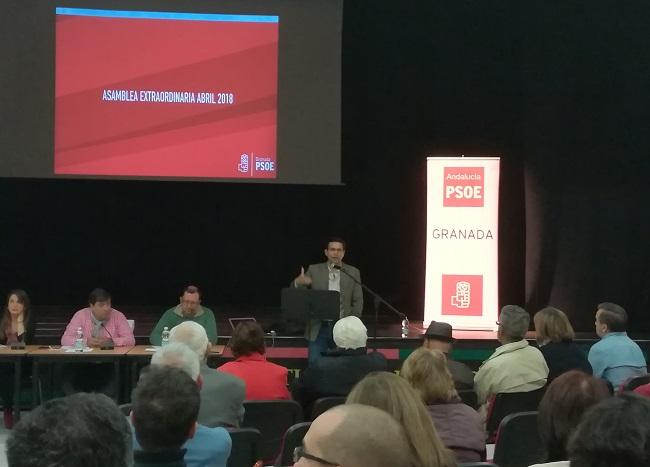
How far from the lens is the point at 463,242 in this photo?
719 cm

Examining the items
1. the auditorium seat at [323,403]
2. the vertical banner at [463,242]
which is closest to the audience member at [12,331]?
the auditorium seat at [323,403]

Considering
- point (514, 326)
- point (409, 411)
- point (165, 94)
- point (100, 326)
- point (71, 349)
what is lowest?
point (71, 349)

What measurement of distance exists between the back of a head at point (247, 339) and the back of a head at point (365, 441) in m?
2.88

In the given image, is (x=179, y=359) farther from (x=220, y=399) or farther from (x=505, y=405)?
(x=505, y=405)

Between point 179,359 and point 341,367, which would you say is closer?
point 179,359

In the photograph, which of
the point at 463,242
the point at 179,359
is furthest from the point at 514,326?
the point at 463,242

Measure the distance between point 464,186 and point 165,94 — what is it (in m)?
2.62

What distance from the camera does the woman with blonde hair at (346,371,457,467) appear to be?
1.29 metres

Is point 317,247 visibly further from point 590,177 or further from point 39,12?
point 39,12

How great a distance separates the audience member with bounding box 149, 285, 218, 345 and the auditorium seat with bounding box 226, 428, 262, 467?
10.3 ft

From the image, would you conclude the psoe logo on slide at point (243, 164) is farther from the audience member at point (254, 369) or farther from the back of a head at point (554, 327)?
the back of a head at point (554, 327)

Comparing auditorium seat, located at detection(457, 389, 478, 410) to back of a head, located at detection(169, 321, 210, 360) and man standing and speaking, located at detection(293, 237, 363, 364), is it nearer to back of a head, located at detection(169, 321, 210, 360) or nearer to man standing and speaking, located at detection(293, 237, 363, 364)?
back of a head, located at detection(169, 321, 210, 360)

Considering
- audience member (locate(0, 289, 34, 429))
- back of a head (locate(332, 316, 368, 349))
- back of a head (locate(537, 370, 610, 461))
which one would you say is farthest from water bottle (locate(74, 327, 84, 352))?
back of a head (locate(537, 370, 610, 461))

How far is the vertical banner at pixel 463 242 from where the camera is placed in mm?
7172
